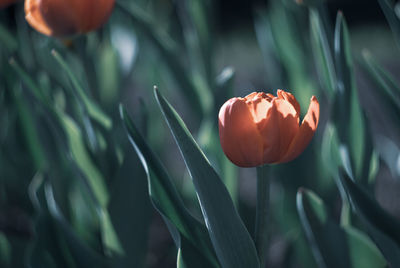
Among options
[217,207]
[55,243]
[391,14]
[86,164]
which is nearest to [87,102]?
[86,164]

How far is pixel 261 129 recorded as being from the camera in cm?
51

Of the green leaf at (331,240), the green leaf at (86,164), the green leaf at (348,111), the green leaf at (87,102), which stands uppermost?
the green leaf at (87,102)

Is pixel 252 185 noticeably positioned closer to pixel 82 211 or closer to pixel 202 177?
pixel 82 211

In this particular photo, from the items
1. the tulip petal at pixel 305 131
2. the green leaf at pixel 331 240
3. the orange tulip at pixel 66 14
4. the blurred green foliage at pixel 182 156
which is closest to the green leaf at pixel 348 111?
the blurred green foliage at pixel 182 156

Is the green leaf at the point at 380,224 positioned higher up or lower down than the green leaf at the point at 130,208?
lower down

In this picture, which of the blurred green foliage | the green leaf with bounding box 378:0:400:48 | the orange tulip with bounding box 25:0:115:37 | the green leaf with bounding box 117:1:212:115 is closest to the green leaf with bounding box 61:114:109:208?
the blurred green foliage

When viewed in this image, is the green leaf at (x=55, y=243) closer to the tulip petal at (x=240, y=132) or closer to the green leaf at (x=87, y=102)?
the green leaf at (x=87, y=102)

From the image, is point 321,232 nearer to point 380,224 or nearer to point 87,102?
point 380,224

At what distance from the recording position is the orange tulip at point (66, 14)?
78 cm

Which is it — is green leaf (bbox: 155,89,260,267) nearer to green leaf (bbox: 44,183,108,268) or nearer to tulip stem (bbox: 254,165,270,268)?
tulip stem (bbox: 254,165,270,268)

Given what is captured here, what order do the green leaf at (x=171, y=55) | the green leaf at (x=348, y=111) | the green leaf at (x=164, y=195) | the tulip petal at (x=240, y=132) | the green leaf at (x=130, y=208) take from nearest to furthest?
1. the tulip petal at (x=240, y=132)
2. the green leaf at (x=164, y=195)
3. the green leaf at (x=348, y=111)
4. the green leaf at (x=130, y=208)
5. the green leaf at (x=171, y=55)

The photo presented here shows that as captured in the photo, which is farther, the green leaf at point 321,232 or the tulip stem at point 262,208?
the green leaf at point 321,232

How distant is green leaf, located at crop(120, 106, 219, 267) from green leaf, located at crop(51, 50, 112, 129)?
18cm

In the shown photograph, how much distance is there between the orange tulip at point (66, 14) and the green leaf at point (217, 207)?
0.31m
